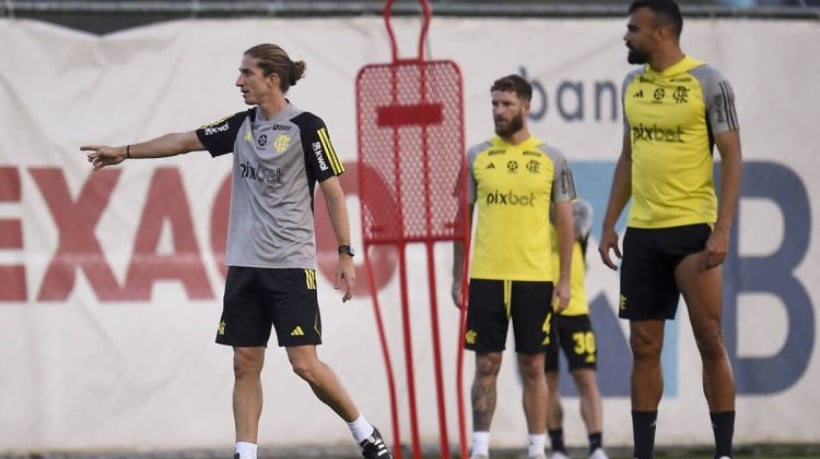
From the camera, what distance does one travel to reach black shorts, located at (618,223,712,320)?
7.49 m

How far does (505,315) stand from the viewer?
8.93 meters

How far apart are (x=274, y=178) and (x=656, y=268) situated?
183 centimetres

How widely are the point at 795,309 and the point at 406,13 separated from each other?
3.38m

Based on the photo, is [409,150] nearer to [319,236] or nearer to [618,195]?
[618,195]

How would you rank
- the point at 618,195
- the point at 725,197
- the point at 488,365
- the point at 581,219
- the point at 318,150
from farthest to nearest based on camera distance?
the point at 581,219 → the point at 488,365 → the point at 618,195 → the point at 318,150 → the point at 725,197

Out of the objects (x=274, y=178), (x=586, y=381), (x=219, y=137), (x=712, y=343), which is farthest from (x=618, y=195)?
(x=586, y=381)

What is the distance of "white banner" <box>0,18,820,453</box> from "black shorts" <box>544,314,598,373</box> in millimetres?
831

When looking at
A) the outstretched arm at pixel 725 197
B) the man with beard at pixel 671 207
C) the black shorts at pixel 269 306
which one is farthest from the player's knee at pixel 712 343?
the black shorts at pixel 269 306

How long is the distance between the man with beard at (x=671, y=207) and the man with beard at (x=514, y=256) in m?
1.38

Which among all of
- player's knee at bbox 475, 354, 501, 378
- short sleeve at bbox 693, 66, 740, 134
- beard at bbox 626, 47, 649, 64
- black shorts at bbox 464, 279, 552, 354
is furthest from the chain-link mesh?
short sleeve at bbox 693, 66, 740, 134

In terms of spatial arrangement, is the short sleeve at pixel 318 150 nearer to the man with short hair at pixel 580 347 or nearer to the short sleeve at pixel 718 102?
the short sleeve at pixel 718 102

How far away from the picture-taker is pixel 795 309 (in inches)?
444

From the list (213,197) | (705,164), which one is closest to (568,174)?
(705,164)

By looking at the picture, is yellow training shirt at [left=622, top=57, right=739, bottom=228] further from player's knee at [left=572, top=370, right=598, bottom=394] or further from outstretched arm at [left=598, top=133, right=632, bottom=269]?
player's knee at [left=572, top=370, right=598, bottom=394]
